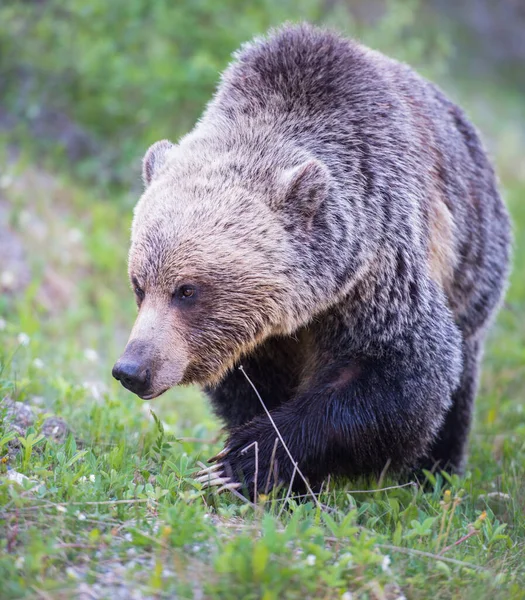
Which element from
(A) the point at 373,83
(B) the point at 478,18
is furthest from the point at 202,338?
(B) the point at 478,18

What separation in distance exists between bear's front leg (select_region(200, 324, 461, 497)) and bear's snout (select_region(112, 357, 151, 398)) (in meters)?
0.58

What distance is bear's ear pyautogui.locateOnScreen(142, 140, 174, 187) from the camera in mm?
4840

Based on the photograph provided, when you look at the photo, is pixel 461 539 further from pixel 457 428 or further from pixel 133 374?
pixel 457 428

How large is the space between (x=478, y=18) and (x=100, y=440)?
A: 62.2ft

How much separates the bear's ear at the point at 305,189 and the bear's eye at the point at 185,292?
656 mm

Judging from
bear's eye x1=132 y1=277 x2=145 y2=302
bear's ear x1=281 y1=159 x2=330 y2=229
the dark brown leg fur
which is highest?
bear's ear x1=281 y1=159 x2=330 y2=229

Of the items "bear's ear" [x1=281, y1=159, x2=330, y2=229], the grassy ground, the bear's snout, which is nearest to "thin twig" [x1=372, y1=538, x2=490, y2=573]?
the grassy ground

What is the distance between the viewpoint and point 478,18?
68.7 ft

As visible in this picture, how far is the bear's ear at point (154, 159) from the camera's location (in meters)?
4.84

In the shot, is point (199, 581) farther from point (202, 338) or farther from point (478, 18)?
point (478, 18)

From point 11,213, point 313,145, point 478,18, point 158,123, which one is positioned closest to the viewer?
point 313,145

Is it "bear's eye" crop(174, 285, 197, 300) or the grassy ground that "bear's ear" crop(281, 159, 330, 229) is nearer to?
"bear's eye" crop(174, 285, 197, 300)

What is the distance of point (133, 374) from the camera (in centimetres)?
393

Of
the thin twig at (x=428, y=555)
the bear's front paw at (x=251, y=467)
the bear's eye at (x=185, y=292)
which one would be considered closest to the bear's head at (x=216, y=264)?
the bear's eye at (x=185, y=292)
